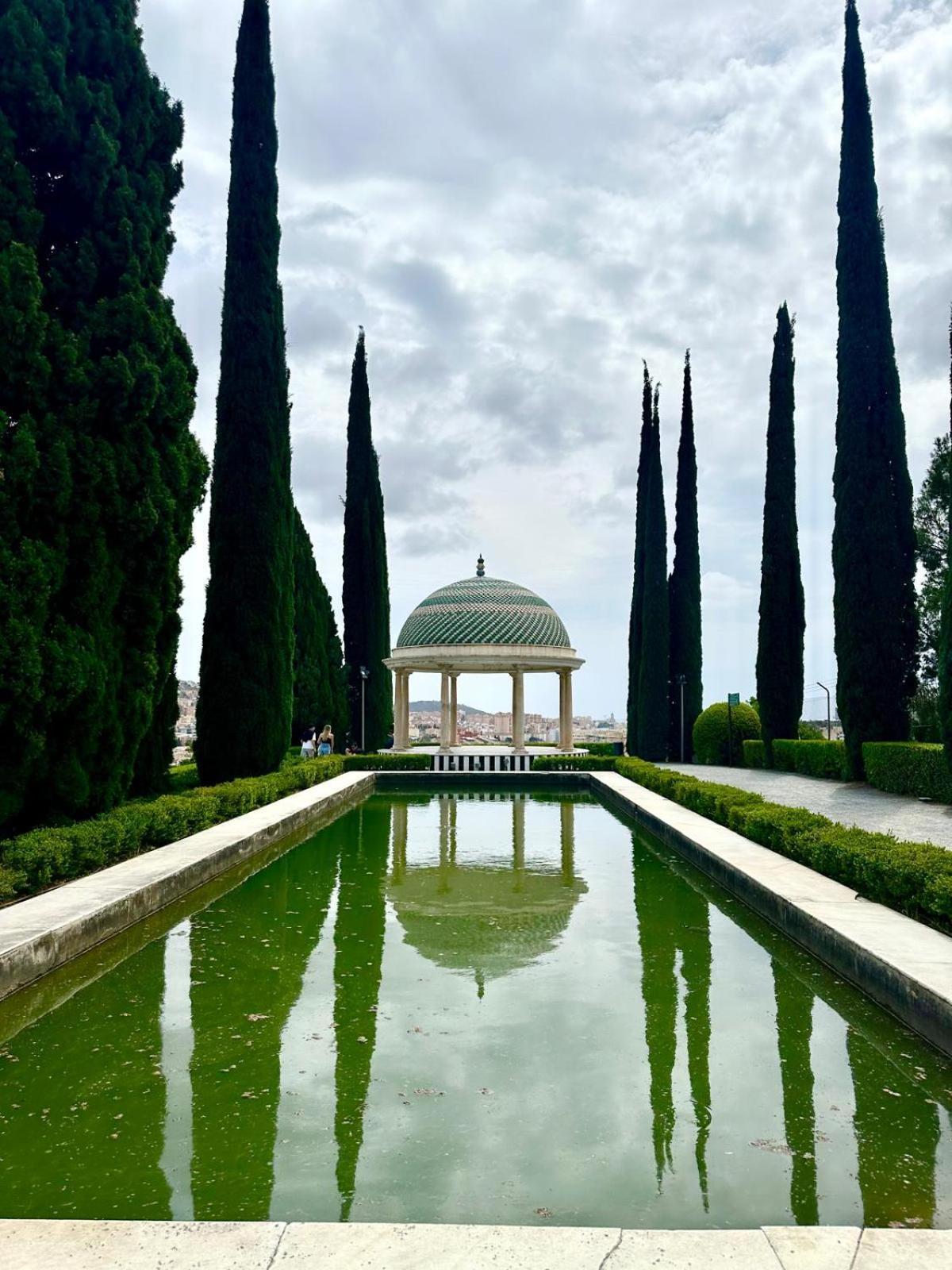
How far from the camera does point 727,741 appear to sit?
2536 cm

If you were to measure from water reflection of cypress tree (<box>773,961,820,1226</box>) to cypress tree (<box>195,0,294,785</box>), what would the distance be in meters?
11.3

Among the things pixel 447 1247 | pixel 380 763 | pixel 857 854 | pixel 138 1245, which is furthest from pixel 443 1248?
pixel 380 763

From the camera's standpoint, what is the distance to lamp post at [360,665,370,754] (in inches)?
1122

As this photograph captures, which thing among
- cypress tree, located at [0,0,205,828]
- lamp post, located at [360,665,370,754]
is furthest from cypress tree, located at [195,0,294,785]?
lamp post, located at [360,665,370,754]

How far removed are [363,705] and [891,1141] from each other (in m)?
25.7

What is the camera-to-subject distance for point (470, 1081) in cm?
395

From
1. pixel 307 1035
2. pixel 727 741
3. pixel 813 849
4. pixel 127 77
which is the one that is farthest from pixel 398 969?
pixel 727 741

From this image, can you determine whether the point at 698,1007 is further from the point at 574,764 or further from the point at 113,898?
the point at 574,764

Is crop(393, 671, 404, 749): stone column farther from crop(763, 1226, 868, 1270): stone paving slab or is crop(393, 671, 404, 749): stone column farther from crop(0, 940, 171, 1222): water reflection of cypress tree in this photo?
crop(763, 1226, 868, 1270): stone paving slab

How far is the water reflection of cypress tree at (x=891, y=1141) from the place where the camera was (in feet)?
9.67

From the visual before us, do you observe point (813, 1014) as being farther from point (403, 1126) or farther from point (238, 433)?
point (238, 433)

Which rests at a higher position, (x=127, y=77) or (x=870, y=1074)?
(x=127, y=77)

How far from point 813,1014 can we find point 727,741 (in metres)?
21.0

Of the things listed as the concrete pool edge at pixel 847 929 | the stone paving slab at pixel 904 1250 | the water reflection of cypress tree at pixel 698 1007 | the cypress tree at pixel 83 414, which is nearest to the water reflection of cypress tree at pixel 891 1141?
the stone paving slab at pixel 904 1250
